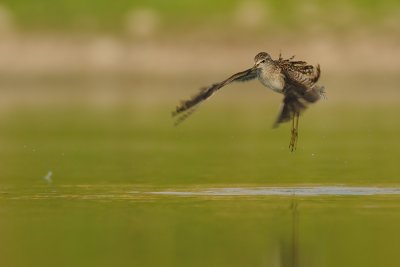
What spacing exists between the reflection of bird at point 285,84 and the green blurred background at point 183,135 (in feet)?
4.24

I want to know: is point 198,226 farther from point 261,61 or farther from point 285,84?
point 261,61

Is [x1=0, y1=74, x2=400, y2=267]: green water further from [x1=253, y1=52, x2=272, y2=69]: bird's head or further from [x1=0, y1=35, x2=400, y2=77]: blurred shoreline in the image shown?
[x1=0, y1=35, x2=400, y2=77]: blurred shoreline

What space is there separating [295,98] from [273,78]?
1.11 m

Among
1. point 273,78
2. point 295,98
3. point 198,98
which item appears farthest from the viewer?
point 273,78

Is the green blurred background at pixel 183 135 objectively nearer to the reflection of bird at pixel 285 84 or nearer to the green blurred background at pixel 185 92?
the green blurred background at pixel 185 92

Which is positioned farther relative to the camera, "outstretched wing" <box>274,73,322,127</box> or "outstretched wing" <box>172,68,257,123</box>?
"outstretched wing" <box>172,68,257,123</box>

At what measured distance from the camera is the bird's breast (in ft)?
67.3

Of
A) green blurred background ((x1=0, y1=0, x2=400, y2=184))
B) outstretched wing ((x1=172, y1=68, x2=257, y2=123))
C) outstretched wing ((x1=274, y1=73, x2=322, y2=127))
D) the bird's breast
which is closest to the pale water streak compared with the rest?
green blurred background ((x1=0, y1=0, x2=400, y2=184))

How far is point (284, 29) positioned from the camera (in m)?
61.2

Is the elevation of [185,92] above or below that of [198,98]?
above

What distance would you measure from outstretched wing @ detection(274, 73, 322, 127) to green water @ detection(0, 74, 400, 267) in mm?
1239

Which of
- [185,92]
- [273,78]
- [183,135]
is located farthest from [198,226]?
[185,92]

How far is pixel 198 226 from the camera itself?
58.6 feet

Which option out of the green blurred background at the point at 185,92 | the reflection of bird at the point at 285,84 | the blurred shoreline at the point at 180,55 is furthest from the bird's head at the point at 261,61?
A: the blurred shoreline at the point at 180,55
